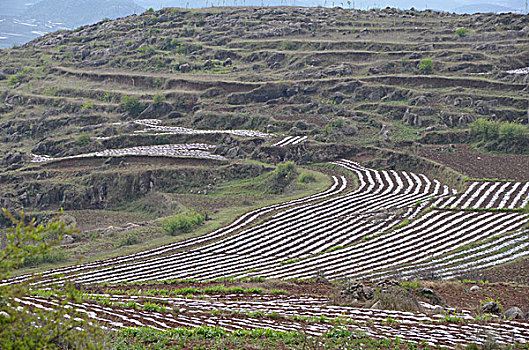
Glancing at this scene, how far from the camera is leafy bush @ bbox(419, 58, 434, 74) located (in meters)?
70.6

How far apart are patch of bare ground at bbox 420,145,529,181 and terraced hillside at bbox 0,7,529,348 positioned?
30cm

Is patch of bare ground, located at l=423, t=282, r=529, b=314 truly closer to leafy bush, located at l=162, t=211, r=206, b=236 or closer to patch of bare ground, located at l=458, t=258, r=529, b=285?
patch of bare ground, located at l=458, t=258, r=529, b=285

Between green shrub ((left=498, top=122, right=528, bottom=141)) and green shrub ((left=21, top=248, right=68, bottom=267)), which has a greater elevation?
green shrub ((left=498, top=122, right=528, bottom=141))

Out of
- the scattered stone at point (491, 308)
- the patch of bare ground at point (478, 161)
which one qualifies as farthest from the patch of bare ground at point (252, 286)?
the patch of bare ground at point (478, 161)

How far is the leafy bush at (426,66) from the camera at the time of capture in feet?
232

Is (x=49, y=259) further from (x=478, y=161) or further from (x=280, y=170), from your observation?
(x=478, y=161)

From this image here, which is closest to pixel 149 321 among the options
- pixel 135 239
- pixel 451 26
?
pixel 135 239

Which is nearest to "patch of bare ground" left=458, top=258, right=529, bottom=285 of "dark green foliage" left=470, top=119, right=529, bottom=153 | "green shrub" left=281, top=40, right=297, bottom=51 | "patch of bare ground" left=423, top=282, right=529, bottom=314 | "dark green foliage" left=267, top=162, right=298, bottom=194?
"patch of bare ground" left=423, top=282, right=529, bottom=314

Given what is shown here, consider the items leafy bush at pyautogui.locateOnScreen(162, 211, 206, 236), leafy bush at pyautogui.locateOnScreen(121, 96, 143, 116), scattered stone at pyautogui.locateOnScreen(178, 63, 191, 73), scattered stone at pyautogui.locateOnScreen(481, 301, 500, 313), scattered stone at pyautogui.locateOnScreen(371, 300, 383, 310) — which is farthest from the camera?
scattered stone at pyautogui.locateOnScreen(178, 63, 191, 73)

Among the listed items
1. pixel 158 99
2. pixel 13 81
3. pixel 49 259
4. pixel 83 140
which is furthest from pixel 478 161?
pixel 13 81

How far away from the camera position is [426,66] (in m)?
70.5

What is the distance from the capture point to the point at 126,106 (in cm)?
7106

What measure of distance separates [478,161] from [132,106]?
142 feet

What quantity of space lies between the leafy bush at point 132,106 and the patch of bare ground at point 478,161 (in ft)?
121
